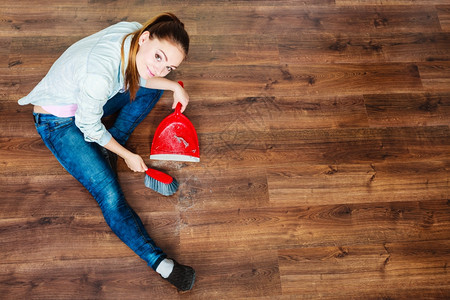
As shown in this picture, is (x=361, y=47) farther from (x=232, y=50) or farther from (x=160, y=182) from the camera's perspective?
(x=160, y=182)

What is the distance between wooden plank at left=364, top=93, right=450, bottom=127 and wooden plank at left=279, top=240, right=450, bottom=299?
0.56m

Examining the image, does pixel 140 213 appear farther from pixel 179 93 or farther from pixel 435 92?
pixel 435 92

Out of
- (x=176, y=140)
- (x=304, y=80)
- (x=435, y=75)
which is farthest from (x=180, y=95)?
(x=435, y=75)

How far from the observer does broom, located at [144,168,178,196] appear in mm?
1426

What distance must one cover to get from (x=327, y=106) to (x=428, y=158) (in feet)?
1.64

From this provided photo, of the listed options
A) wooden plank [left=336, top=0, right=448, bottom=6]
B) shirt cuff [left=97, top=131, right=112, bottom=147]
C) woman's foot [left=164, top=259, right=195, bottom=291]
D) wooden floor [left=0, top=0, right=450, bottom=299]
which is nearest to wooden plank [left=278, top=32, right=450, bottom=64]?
wooden floor [left=0, top=0, right=450, bottom=299]

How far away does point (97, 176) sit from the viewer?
1370 millimetres

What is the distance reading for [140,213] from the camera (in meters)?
1.48

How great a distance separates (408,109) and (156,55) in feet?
4.04

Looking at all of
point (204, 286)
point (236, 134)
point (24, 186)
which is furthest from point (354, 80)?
point (24, 186)

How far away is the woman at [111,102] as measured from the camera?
3.64 ft

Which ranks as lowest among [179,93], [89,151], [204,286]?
[204,286]

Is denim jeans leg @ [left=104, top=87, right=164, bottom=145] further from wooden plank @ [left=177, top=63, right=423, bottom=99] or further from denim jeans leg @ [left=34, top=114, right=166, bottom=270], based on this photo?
wooden plank @ [left=177, top=63, right=423, bottom=99]

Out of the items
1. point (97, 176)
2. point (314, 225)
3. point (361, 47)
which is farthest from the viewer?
point (361, 47)
